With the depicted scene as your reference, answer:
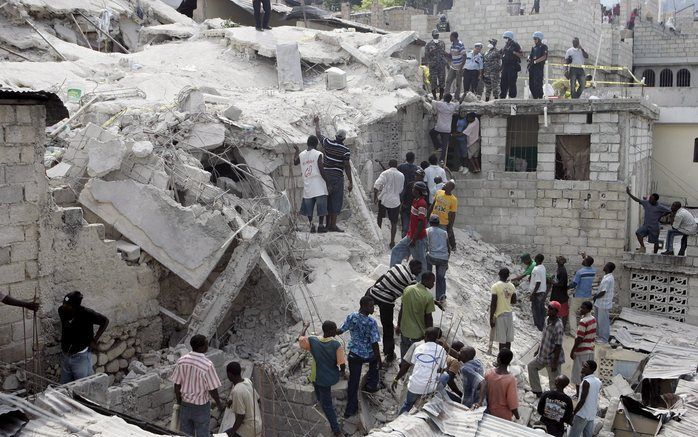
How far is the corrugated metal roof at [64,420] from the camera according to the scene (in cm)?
706

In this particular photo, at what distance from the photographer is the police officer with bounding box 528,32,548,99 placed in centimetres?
1784

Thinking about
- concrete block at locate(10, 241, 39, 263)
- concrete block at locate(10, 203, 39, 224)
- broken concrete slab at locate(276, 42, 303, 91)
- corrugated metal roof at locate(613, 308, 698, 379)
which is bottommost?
corrugated metal roof at locate(613, 308, 698, 379)

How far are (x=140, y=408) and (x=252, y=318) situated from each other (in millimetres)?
2387

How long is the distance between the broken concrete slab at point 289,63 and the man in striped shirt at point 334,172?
3.98 m

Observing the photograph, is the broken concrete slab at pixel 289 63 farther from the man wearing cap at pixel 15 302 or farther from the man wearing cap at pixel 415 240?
the man wearing cap at pixel 15 302

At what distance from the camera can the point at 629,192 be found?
56.0 ft

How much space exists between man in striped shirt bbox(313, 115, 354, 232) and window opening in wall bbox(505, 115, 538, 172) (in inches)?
216

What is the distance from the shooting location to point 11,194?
921 cm

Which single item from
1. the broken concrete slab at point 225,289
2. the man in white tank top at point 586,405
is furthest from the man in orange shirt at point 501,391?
the broken concrete slab at point 225,289

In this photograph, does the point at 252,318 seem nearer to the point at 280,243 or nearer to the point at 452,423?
the point at 280,243

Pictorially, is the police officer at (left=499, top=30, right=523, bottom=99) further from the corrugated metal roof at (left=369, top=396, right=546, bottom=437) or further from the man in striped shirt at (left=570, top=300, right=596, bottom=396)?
the corrugated metal roof at (left=369, top=396, right=546, bottom=437)

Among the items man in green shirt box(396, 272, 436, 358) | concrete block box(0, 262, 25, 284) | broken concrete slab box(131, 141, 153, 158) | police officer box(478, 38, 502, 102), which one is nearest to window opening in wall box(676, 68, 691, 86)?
police officer box(478, 38, 502, 102)

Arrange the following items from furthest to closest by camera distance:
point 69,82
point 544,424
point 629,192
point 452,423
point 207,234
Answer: point 629,192 → point 69,82 → point 207,234 → point 544,424 → point 452,423

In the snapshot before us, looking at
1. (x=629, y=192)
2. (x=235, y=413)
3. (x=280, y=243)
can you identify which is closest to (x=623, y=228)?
(x=629, y=192)
